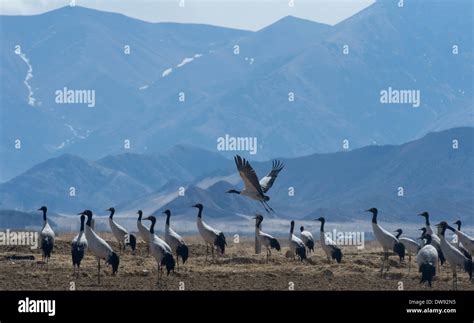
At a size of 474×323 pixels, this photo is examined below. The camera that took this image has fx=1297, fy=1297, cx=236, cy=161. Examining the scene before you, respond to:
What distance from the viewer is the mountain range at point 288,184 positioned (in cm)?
12100

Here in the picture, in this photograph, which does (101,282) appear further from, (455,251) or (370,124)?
(370,124)

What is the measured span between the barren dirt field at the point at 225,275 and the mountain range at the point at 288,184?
83.6 meters

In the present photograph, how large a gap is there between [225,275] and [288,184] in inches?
4503

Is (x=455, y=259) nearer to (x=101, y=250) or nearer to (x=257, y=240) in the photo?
(x=101, y=250)

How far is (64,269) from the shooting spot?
2684 centimetres

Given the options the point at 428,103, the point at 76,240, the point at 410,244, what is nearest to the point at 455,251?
the point at 410,244

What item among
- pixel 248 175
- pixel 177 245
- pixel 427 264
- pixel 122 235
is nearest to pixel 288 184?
pixel 122 235

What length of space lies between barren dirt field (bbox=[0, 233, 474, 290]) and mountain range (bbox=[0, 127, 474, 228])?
83570 mm

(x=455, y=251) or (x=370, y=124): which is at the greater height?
(x=370, y=124)

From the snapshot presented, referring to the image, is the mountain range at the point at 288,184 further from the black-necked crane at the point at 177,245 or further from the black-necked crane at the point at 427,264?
the black-necked crane at the point at 427,264

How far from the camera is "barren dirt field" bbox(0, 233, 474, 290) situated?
23578 mm

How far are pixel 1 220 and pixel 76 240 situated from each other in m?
91.4

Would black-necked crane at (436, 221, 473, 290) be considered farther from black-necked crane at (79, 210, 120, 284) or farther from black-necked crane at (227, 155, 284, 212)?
black-necked crane at (79, 210, 120, 284)

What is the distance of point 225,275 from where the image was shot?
84.5 ft
